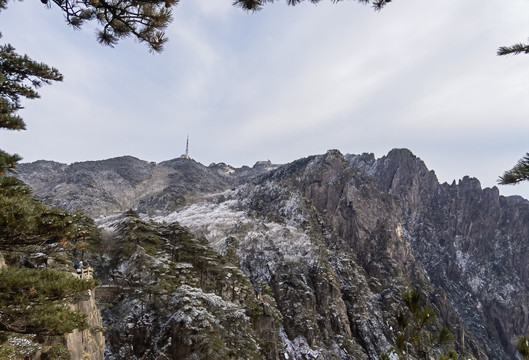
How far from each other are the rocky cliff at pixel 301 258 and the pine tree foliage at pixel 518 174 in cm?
901

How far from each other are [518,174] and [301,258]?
63244 mm

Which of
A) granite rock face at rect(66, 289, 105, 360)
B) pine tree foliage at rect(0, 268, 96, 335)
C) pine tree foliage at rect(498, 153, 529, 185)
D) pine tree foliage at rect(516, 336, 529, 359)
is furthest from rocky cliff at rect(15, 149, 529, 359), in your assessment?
pine tree foliage at rect(0, 268, 96, 335)

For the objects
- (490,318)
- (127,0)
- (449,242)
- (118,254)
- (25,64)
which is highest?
(25,64)

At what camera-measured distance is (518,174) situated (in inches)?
175

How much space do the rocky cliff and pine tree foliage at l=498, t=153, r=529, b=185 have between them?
355 inches

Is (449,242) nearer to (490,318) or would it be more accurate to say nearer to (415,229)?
(415,229)

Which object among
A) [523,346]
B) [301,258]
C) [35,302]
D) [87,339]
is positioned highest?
[35,302]

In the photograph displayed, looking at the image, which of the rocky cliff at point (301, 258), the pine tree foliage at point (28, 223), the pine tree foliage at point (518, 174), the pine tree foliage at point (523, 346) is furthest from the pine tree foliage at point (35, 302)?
the pine tree foliage at point (523, 346)

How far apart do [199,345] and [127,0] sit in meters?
20.8

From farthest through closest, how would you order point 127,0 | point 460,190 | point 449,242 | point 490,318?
point 460,190 < point 449,242 < point 490,318 < point 127,0

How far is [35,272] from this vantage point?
22.2 feet

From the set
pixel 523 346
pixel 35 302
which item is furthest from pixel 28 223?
pixel 523 346

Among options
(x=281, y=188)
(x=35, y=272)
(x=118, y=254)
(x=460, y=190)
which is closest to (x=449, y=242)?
(x=460, y=190)

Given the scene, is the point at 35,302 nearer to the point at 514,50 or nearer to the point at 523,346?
the point at 514,50
